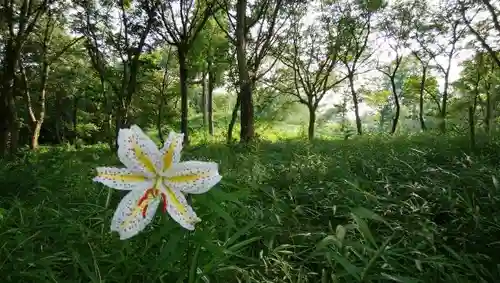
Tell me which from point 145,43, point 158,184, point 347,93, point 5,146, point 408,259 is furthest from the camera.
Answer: point 347,93

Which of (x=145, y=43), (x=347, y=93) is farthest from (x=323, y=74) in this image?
(x=145, y=43)

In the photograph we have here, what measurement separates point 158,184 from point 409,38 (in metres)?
20.9

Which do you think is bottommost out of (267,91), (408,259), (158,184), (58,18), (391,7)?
(408,259)

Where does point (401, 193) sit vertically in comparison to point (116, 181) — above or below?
below

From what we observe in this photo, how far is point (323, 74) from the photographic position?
20.5 metres

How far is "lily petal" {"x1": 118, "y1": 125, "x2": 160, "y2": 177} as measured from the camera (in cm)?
88

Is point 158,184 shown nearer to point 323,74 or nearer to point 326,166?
point 326,166

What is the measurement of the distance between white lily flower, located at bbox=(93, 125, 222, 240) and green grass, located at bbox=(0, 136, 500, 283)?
119mm

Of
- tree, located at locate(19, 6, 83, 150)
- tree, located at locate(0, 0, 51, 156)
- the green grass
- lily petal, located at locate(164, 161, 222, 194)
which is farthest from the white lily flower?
tree, located at locate(19, 6, 83, 150)

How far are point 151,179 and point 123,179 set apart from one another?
2.5 inches

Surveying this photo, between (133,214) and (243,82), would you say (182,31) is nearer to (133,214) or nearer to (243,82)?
(243,82)

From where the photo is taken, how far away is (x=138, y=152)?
889 millimetres

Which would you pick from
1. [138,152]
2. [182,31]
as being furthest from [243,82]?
[138,152]

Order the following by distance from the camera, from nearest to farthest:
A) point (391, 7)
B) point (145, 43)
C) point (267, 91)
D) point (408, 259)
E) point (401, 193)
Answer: point (408, 259), point (401, 193), point (145, 43), point (391, 7), point (267, 91)
